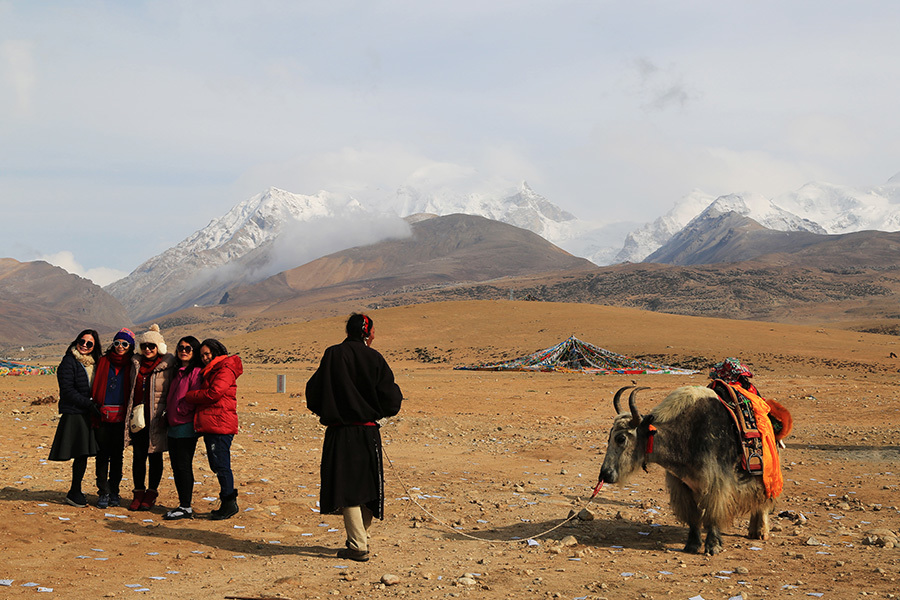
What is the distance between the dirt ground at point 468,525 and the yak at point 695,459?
15.2 inches

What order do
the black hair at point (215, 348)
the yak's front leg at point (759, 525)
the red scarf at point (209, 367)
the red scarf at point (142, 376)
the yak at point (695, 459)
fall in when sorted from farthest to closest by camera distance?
the red scarf at point (142, 376)
the black hair at point (215, 348)
the red scarf at point (209, 367)
the yak's front leg at point (759, 525)
the yak at point (695, 459)

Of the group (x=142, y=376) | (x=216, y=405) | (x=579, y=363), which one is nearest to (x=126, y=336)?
(x=142, y=376)

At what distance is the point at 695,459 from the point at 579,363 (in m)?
29.1

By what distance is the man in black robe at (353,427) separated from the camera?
7090mm

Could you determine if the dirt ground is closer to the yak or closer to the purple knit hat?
the yak

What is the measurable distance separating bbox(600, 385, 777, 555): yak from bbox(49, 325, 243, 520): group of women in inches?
160

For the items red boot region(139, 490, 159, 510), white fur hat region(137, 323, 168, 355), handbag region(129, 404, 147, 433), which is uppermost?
white fur hat region(137, 323, 168, 355)

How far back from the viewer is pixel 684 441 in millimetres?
7473

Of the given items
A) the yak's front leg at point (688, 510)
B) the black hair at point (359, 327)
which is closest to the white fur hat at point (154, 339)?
the black hair at point (359, 327)

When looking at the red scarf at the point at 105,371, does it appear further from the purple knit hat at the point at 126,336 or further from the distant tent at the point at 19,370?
the distant tent at the point at 19,370

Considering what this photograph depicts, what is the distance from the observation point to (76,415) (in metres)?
8.56

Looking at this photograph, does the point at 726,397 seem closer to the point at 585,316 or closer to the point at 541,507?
the point at 541,507

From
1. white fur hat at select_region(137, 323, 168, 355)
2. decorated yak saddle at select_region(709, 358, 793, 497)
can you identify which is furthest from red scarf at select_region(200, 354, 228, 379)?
decorated yak saddle at select_region(709, 358, 793, 497)

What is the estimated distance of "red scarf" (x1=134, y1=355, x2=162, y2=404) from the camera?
8547 mm
